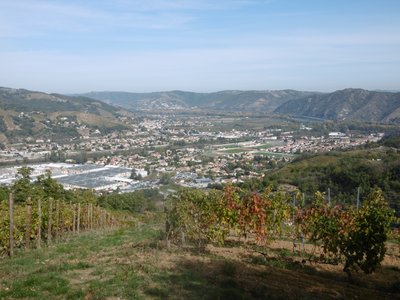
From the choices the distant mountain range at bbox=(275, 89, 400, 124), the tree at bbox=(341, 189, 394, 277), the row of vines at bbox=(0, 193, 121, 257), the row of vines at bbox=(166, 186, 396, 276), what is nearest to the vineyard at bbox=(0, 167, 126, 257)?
the row of vines at bbox=(0, 193, 121, 257)

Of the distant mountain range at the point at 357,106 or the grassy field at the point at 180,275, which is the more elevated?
→ the distant mountain range at the point at 357,106

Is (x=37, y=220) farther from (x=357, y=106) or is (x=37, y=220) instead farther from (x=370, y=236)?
(x=357, y=106)

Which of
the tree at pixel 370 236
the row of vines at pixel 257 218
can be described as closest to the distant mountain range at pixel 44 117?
the row of vines at pixel 257 218

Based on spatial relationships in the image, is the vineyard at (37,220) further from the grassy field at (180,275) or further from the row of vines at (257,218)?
the row of vines at (257,218)

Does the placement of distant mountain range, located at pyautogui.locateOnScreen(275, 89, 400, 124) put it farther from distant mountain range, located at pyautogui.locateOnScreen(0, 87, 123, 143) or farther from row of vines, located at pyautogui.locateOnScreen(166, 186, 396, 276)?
row of vines, located at pyautogui.locateOnScreen(166, 186, 396, 276)

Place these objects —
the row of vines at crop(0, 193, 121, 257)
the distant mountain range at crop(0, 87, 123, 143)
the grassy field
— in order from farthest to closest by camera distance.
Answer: the distant mountain range at crop(0, 87, 123, 143) < the row of vines at crop(0, 193, 121, 257) < the grassy field

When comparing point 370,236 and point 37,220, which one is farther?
point 37,220

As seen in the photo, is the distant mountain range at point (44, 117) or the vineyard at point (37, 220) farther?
the distant mountain range at point (44, 117)

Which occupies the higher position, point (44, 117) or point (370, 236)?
point (370, 236)

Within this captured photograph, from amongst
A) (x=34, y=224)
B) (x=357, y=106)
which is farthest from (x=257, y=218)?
(x=357, y=106)
